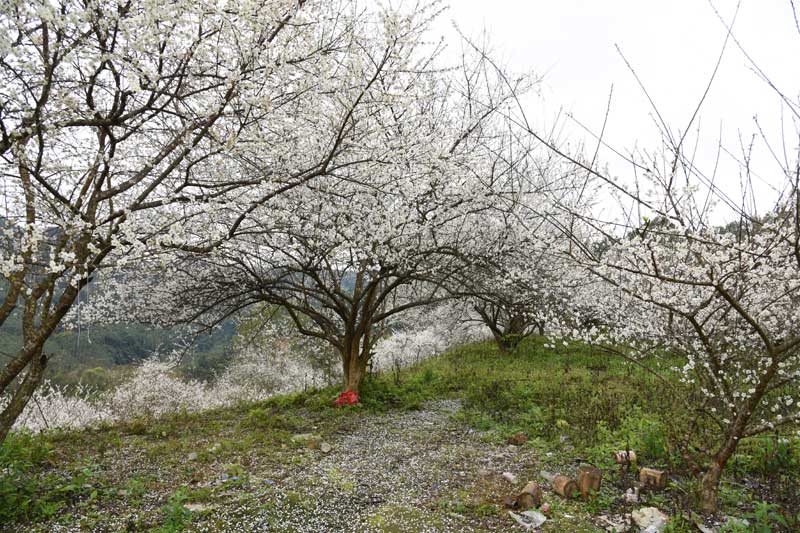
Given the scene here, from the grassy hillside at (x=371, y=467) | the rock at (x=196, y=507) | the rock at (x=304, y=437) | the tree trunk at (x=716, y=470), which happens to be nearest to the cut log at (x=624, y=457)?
the grassy hillside at (x=371, y=467)

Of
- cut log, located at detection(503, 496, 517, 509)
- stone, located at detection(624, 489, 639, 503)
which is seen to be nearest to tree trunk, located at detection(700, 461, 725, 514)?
stone, located at detection(624, 489, 639, 503)

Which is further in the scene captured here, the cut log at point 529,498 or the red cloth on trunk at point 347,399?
the red cloth on trunk at point 347,399

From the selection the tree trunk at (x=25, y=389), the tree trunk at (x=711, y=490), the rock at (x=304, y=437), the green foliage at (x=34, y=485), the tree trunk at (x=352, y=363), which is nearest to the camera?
the tree trunk at (x=711, y=490)

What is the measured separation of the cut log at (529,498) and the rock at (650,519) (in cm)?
78

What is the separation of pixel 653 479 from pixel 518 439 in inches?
74.7

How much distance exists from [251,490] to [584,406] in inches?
203

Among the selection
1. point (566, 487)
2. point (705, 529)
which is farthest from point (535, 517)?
point (705, 529)

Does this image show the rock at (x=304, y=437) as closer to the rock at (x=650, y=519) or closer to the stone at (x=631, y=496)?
the stone at (x=631, y=496)

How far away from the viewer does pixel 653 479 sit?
14.8 feet

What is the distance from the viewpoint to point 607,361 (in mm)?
12531

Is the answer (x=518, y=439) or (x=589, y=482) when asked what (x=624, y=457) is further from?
(x=518, y=439)

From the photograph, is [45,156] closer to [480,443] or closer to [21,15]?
[21,15]

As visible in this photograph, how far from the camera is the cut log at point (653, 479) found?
177 inches

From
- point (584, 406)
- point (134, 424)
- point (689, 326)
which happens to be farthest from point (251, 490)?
point (689, 326)
